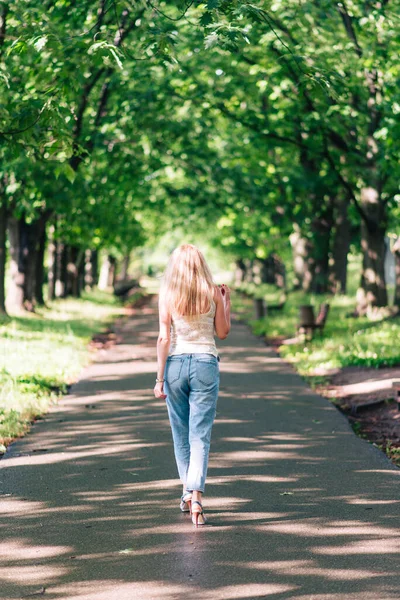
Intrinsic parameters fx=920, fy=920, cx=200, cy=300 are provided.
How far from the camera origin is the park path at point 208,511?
199 inches

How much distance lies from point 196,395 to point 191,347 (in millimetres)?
339

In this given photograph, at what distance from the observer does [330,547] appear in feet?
18.6

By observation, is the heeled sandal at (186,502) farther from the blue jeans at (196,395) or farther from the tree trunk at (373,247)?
the tree trunk at (373,247)

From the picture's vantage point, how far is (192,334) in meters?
6.50

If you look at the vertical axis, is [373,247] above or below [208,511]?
above

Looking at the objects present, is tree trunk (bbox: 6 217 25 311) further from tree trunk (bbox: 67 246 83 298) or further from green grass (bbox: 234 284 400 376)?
tree trunk (bbox: 67 246 83 298)

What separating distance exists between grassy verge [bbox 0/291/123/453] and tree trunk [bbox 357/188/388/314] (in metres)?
7.08

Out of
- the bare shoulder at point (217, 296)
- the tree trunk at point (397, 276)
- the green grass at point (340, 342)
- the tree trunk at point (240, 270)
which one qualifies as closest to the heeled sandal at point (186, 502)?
the bare shoulder at point (217, 296)

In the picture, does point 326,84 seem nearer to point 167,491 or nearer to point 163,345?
point 163,345

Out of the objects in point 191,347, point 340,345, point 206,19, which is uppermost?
point 206,19

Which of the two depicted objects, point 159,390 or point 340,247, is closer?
point 159,390

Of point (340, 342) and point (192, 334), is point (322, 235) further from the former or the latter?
point (192, 334)

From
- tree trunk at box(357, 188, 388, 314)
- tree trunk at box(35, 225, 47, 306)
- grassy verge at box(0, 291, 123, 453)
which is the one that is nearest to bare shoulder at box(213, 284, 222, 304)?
grassy verge at box(0, 291, 123, 453)

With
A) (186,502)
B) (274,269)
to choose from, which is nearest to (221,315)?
(186,502)
